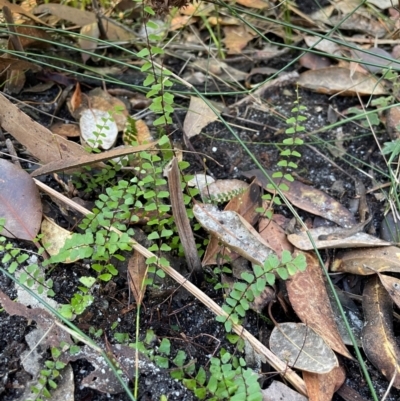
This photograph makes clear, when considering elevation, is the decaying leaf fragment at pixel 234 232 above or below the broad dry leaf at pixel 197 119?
below

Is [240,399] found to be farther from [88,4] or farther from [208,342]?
[88,4]

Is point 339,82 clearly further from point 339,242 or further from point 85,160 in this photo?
point 85,160

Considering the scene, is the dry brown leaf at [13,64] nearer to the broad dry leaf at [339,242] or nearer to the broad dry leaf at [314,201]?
the broad dry leaf at [314,201]

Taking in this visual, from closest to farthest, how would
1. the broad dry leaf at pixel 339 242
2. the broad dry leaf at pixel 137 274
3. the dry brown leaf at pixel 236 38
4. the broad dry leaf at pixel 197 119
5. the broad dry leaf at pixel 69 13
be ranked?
the broad dry leaf at pixel 137 274 < the broad dry leaf at pixel 339 242 < the broad dry leaf at pixel 197 119 < the broad dry leaf at pixel 69 13 < the dry brown leaf at pixel 236 38

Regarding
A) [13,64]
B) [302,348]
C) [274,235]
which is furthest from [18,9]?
[302,348]

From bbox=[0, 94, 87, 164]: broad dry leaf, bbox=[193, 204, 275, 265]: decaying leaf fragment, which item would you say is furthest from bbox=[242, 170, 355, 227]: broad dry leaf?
bbox=[0, 94, 87, 164]: broad dry leaf

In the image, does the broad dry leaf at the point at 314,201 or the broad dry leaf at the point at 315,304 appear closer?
the broad dry leaf at the point at 315,304

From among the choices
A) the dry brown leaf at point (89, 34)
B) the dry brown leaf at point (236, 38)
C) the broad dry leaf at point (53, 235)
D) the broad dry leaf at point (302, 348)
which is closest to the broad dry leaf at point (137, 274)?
the broad dry leaf at point (53, 235)
